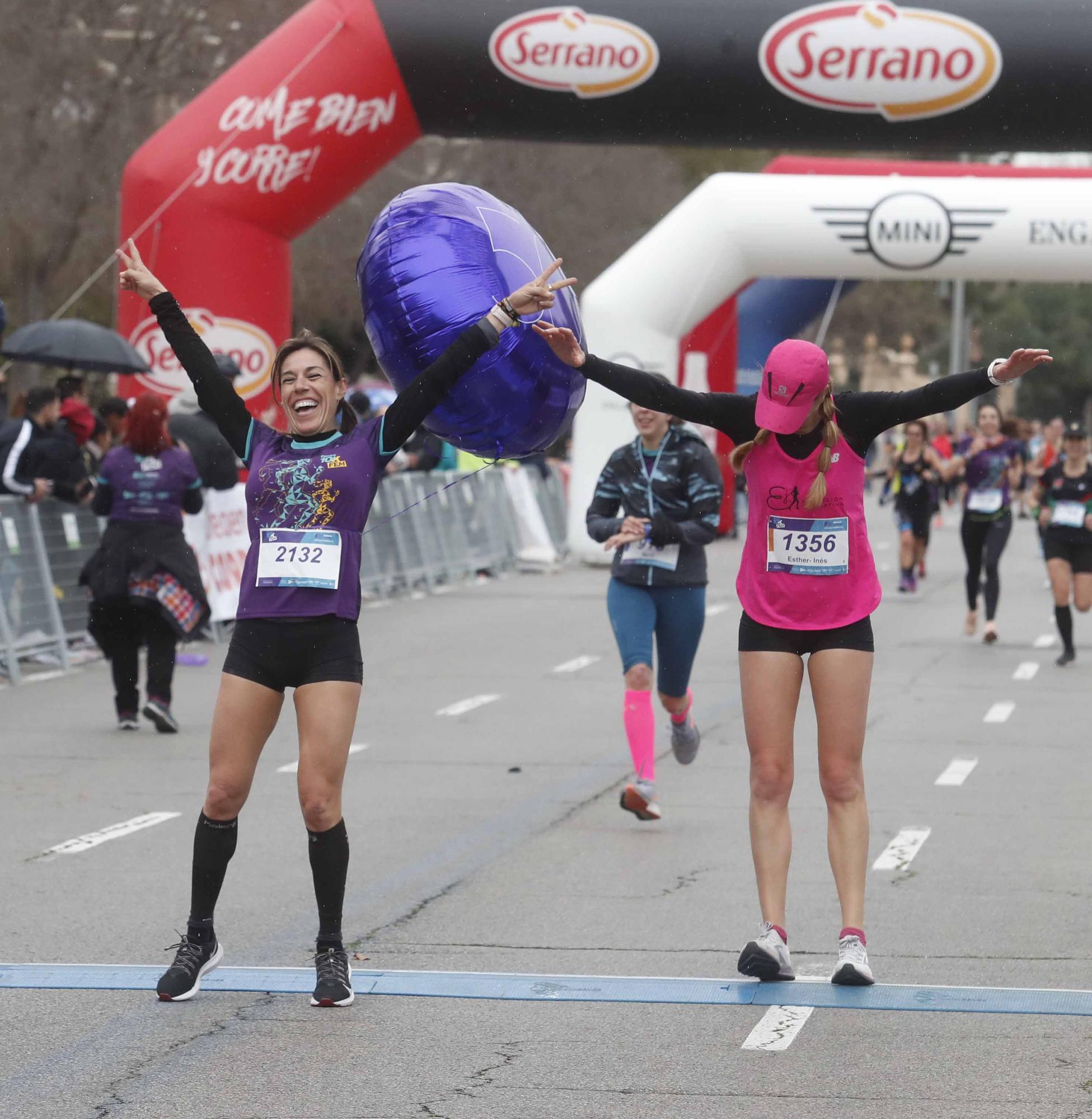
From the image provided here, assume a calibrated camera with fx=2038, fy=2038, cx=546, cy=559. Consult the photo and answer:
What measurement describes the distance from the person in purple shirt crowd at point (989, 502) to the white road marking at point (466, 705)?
495cm

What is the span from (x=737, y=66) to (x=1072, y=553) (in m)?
4.32

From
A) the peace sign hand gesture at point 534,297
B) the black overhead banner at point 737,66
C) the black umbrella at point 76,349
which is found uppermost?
the black overhead banner at point 737,66

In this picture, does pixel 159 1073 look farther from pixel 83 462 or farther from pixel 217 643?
pixel 217 643

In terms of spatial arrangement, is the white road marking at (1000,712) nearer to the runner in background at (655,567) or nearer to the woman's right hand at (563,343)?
the runner in background at (655,567)

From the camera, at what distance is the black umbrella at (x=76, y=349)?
1445cm

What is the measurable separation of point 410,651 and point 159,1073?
1090 cm

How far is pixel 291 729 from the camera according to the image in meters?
11.5

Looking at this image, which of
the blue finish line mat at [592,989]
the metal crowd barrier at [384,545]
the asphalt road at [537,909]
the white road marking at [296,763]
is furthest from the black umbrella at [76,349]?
the blue finish line mat at [592,989]

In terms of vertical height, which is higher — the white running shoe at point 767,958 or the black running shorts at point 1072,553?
the black running shorts at point 1072,553

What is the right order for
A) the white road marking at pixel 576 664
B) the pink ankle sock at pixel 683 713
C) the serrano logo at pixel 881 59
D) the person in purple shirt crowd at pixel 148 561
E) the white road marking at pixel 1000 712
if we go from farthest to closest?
1. the serrano logo at pixel 881 59
2. the white road marking at pixel 576 664
3. the white road marking at pixel 1000 712
4. the person in purple shirt crowd at pixel 148 561
5. the pink ankle sock at pixel 683 713

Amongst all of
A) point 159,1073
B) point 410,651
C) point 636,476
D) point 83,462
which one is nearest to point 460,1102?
point 159,1073

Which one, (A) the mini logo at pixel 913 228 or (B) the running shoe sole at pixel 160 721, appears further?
(A) the mini logo at pixel 913 228

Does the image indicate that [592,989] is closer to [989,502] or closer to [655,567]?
[655,567]

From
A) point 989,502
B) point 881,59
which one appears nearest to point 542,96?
point 881,59
